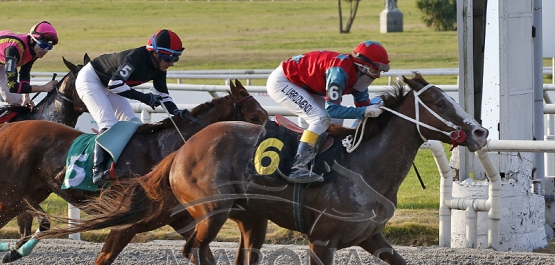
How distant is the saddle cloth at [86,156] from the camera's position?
5.56 m

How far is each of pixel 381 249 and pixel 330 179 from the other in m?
0.50

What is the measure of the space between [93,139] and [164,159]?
71 cm

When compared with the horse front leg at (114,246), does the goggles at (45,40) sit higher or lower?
higher

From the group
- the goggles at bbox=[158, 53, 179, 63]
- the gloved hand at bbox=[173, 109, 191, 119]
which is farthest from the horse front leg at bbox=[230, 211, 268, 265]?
the goggles at bbox=[158, 53, 179, 63]

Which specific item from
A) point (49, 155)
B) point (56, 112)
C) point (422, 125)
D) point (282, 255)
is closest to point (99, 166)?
point (49, 155)

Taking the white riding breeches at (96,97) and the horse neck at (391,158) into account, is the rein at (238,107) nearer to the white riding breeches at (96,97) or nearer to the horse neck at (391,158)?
the white riding breeches at (96,97)

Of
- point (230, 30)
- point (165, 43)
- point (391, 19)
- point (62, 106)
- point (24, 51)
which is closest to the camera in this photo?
point (165, 43)

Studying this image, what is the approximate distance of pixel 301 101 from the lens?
5109 millimetres

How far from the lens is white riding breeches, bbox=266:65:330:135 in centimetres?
497

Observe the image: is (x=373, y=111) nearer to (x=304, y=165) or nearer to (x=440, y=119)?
(x=440, y=119)

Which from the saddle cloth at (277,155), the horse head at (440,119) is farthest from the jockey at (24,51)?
the horse head at (440,119)

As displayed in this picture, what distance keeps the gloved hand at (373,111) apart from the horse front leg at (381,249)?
0.67m

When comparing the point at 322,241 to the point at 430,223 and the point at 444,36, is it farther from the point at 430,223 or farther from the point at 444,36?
the point at 444,36

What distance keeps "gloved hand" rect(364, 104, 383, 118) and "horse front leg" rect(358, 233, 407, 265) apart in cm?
67
